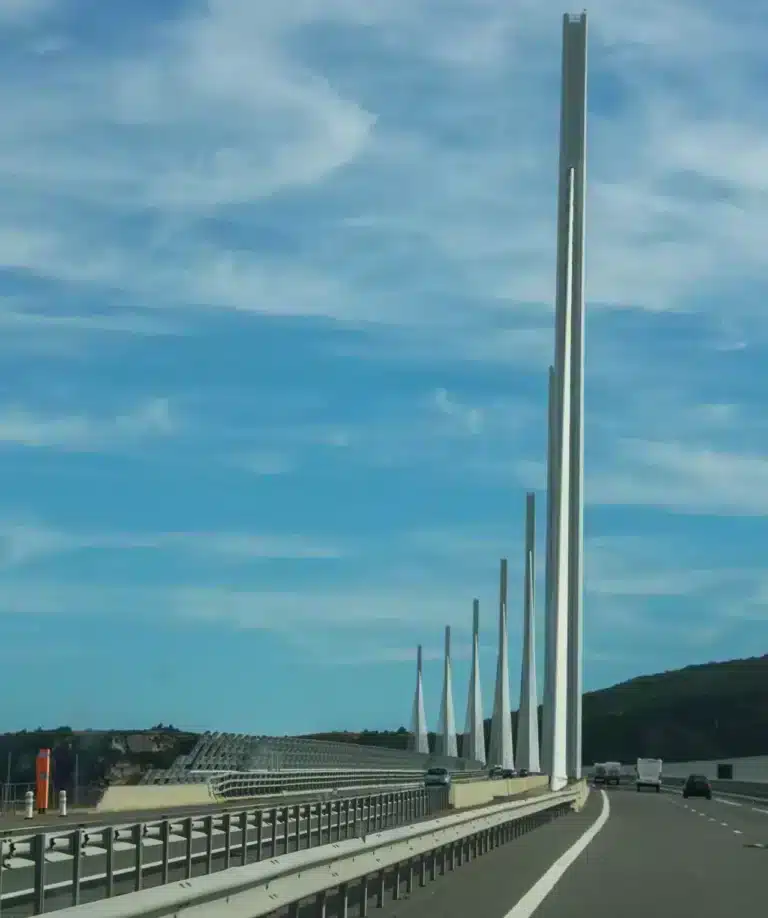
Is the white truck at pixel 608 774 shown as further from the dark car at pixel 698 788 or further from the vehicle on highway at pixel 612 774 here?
the dark car at pixel 698 788

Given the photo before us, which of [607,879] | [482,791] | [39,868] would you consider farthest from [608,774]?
[39,868]

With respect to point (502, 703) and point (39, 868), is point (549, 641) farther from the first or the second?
point (502, 703)

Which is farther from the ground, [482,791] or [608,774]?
[608,774]

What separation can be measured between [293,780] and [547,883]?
171 ft

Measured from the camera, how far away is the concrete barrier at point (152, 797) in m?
50.6

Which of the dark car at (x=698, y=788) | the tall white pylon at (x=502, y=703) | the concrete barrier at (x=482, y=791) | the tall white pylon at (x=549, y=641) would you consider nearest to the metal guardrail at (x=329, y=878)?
the concrete barrier at (x=482, y=791)

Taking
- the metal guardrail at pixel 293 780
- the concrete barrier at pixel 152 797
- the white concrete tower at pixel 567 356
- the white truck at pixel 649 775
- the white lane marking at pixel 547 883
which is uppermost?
the white concrete tower at pixel 567 356

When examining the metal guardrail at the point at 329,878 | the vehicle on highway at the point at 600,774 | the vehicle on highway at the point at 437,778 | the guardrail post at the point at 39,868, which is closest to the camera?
the metal guardrail at the point at 329,878

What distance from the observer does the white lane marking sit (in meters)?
19.1

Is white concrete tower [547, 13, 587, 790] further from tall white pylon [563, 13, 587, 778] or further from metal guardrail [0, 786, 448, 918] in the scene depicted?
metal guardrail [0, 786, 448, 918]

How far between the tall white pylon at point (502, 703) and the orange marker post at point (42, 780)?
74.8 metres

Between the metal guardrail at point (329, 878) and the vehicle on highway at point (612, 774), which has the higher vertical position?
the vehicle on highway at point (612, 774)

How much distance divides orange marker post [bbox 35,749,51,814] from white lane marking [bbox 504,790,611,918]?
16465 millimetres

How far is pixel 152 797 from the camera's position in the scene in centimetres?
5272
